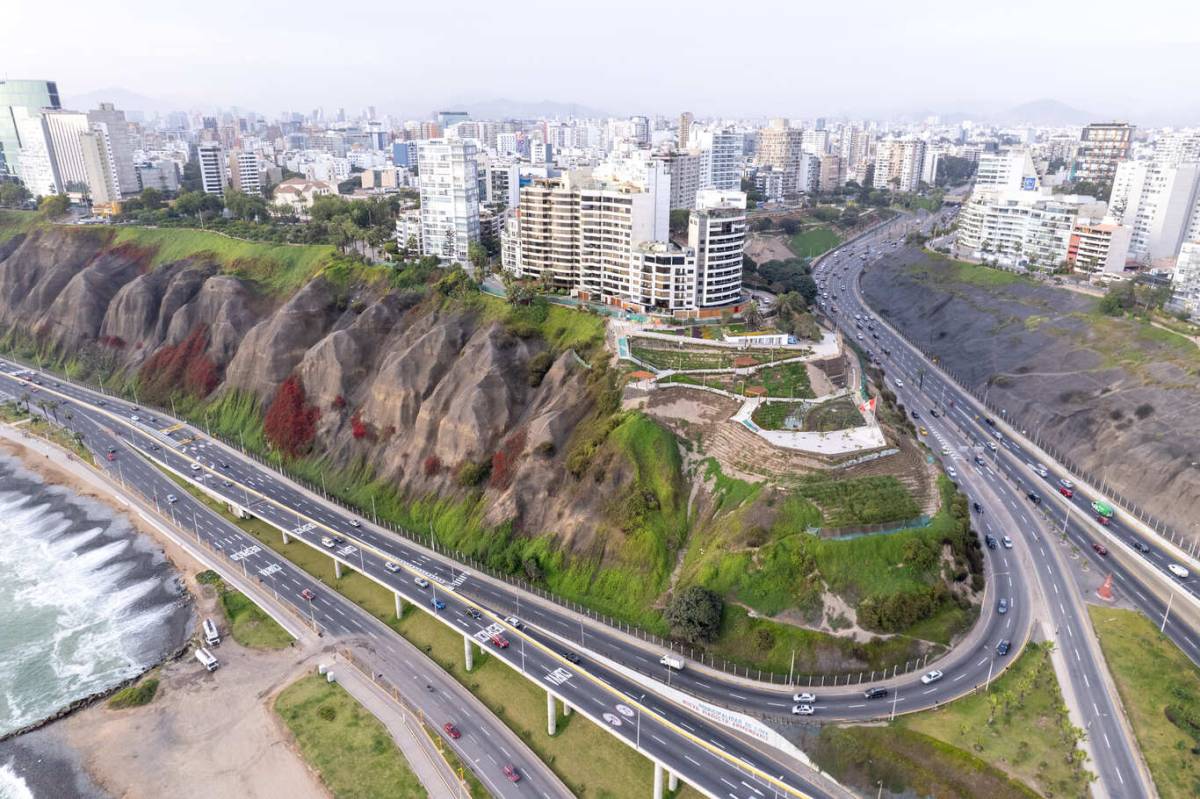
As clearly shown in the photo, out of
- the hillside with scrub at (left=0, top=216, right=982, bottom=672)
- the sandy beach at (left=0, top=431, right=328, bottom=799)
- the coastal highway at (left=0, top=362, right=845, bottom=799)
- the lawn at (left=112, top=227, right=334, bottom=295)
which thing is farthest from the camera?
the lawn at (left=112, top=227, right=334, bottom=295)

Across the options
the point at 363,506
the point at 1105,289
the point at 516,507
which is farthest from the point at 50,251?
the point at 1105,289

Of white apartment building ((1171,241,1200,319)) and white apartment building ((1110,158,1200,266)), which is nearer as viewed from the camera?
→ white apartment building ((1171,241,1200,319))

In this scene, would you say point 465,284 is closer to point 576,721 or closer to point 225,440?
point 225,440

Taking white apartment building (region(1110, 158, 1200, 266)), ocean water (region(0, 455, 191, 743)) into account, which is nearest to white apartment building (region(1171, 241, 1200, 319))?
white apartment building (region(1110, 158, 1200, 266))

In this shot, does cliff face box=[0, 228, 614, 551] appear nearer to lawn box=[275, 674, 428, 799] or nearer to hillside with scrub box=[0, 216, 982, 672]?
hillside with scrub box=[0, 216, 982, 672]

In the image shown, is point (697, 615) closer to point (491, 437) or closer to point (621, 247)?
point (491, 437)

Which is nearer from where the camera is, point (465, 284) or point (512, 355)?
point (512, 355)
